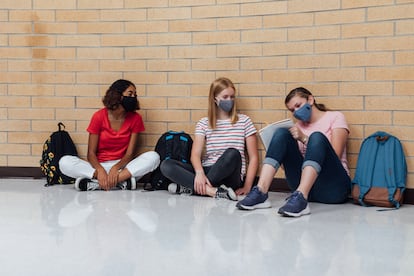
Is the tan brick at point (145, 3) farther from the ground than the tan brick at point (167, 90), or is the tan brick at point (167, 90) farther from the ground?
the tan brick at point (145, 3)

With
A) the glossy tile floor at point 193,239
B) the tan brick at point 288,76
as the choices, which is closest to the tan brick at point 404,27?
the tan brick at point 288,76

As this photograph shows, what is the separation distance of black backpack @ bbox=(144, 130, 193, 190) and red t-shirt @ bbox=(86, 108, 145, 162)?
0.35 meters

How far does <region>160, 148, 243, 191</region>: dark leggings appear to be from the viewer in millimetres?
4684

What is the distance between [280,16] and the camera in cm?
501

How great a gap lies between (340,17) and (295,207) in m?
1.88

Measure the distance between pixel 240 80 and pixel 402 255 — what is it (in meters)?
2.71

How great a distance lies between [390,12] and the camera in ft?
14.9

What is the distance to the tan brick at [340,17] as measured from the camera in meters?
4.67

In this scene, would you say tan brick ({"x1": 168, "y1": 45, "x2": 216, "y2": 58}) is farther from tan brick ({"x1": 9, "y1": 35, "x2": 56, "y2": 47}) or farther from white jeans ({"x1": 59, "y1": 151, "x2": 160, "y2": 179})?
tan brick ({"x1": 9, "y1": 35, "x2": 56, "y2": 47})

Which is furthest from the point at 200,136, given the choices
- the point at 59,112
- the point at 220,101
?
the point at 59,112

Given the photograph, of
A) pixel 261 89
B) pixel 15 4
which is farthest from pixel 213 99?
pixel 15 4

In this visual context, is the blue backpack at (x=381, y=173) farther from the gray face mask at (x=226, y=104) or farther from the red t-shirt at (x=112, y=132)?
the red t-shirt at (x=112, y=132)

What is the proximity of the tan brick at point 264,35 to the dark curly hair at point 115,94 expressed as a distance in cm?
118

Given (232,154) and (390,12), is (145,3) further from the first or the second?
(390,12)
